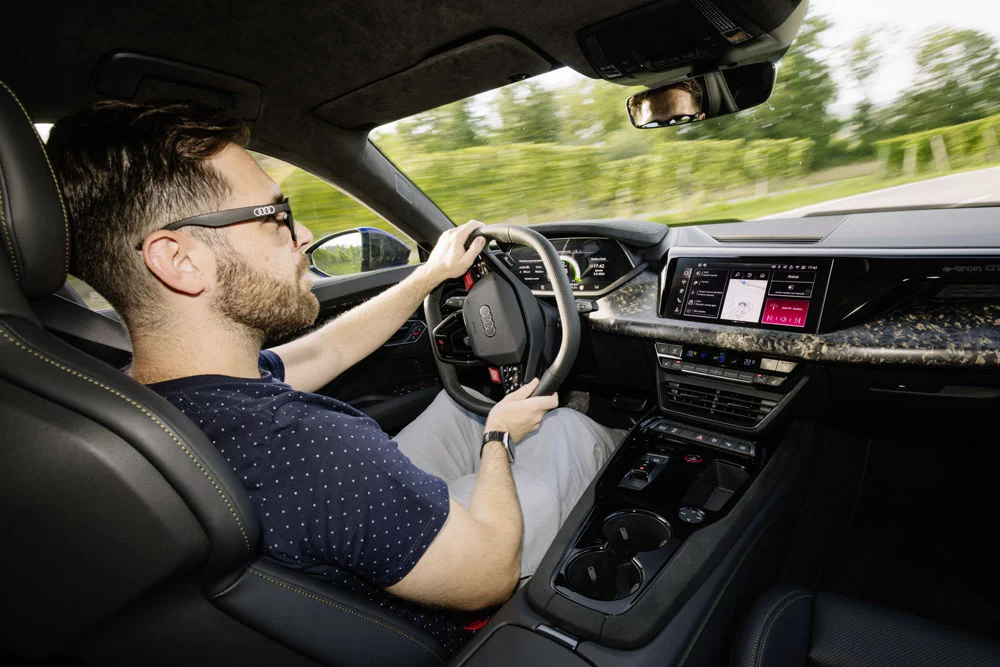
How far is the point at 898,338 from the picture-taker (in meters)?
1.71

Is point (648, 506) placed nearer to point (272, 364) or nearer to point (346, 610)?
point (346, 610)

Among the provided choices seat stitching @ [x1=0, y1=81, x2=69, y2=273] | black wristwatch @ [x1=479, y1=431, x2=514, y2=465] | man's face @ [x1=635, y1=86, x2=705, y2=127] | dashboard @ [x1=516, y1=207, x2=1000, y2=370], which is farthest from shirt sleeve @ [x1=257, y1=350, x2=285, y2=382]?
man's face @ [x1=635, y1=86, x2=705, y2=127]

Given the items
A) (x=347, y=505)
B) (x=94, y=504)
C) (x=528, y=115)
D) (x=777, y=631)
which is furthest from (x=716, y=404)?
(x=94, y=504)

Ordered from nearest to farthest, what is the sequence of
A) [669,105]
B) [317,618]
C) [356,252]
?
1. [317,618]
2. [669,105]
3. [356,252]

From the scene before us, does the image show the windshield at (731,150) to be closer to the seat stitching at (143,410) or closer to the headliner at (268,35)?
the headliner at (268,35)

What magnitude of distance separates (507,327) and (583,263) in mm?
704

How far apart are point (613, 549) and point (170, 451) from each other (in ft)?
3.82

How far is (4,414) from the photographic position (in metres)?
0.79

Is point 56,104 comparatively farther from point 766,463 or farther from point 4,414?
point 766,463

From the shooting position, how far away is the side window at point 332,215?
2.73 m

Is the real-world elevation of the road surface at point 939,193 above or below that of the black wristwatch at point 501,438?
above

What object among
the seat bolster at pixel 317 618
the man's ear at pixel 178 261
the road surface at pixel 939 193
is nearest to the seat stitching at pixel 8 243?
the man's ear at pixel 178 261

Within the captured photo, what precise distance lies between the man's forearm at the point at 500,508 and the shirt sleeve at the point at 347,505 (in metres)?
0.19

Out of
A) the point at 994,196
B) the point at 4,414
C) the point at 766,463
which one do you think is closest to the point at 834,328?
the point at 766,463
